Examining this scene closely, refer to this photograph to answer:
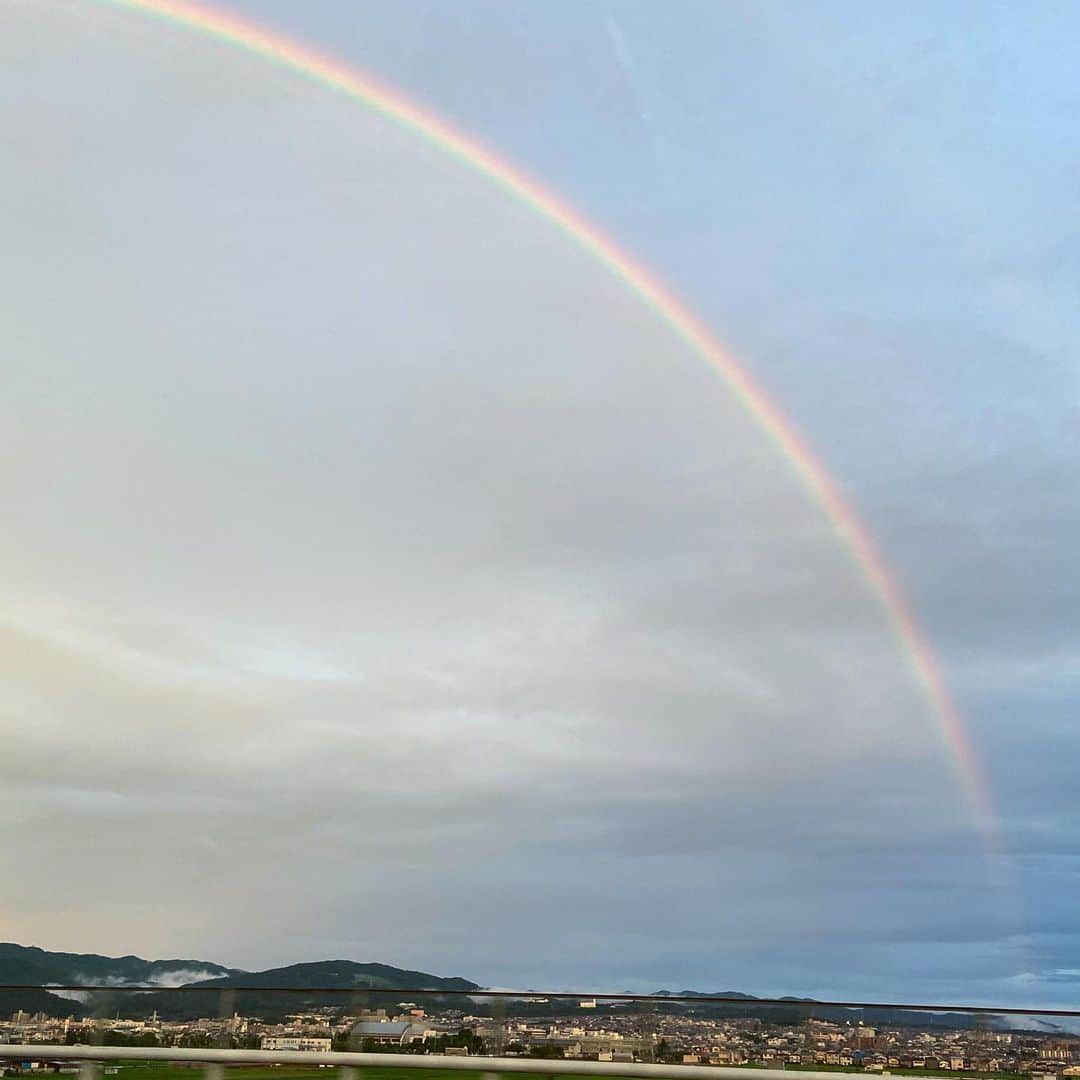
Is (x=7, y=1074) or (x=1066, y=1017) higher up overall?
(x=1066, y=1017)

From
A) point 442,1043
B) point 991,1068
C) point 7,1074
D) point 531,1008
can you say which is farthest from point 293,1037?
point 991,1068

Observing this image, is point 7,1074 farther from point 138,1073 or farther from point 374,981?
point 374,981

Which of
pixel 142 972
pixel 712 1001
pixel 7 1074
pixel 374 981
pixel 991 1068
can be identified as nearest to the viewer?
pixel 7 1074

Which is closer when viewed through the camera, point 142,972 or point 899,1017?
point 899,1017

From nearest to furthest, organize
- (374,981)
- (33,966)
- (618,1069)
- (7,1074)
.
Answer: (618,1069)
(7,1074)
(374,981)
(33,966)

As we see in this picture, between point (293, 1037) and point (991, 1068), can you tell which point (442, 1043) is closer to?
point (293, 1037)

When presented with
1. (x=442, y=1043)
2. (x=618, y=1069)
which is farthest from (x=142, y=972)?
(x=618, y=1069)
